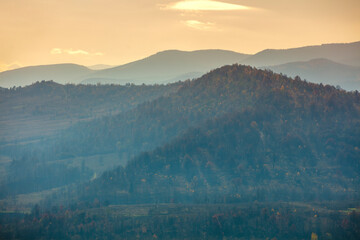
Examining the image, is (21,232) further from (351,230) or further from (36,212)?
(351,230)

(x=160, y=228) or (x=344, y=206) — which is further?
(x=344, y=206)

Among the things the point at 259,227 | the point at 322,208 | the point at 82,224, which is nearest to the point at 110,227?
the point at 82,224

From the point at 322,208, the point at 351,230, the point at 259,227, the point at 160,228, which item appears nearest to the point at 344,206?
the point at 322,208

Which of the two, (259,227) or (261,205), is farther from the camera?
(261,205)

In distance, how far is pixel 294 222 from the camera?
179m

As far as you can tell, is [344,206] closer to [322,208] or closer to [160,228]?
[322,208]

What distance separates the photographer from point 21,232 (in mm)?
174125

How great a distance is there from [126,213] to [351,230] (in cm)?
7603

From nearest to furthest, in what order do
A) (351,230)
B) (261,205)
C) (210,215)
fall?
1. (351,230)
2. (210,215)
3. (261,205)

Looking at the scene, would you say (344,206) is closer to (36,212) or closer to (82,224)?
(82,224)

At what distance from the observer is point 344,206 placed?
19775cm

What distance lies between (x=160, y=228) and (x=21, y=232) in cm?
4394

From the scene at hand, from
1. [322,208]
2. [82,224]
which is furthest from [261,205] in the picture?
[82,224]

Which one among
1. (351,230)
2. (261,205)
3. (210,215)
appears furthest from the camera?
(261,205)
